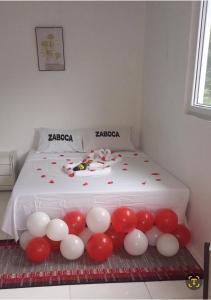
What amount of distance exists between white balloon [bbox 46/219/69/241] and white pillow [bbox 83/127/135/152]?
61.5 inches

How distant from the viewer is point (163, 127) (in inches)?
114

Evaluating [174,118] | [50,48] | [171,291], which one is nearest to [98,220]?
[171,291]

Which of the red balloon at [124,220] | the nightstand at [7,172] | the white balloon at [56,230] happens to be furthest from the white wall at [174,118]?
the nightstand at [7,172]

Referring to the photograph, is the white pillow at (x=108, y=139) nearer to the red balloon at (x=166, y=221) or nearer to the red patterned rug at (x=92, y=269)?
the red balloon at (x=166, y=221)

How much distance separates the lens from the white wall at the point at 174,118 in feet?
6.77

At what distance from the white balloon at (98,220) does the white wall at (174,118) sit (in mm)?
740

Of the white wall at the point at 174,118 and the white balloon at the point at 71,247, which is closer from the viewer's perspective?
the white balloon at the point at 71,247

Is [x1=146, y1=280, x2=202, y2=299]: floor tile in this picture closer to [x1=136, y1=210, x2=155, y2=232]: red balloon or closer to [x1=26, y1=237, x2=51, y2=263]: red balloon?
[x1=136, y1=210, x2=155, y2=232]: red balloon

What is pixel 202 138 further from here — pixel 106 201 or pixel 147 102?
pixel 147 102

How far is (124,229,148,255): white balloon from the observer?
2.01 metres

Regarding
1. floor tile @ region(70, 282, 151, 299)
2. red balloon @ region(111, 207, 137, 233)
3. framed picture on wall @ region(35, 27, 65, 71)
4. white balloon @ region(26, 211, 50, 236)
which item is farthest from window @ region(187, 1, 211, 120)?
framed picture on wall @ region(35, 27, 65, 71)

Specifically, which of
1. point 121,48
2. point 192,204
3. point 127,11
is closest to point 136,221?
point 192,204

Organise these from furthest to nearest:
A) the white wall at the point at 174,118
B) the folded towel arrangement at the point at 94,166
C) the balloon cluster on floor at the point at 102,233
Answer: the folded towel arrangement at the point at 94,166 < the white wall at the point at 174,118 < the balloon cluster on floor at the point at 102,233

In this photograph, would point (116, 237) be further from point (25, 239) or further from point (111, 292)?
point (25, 239)
